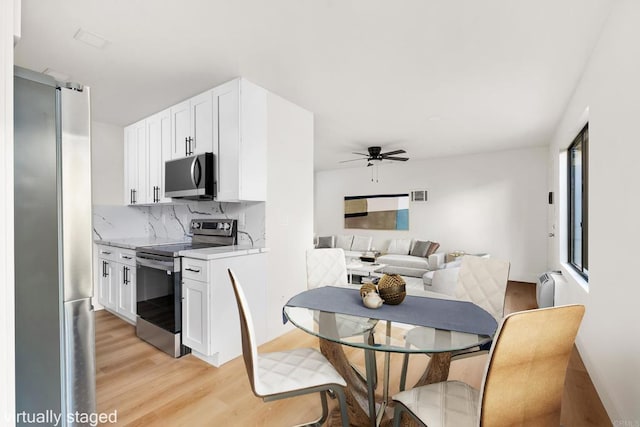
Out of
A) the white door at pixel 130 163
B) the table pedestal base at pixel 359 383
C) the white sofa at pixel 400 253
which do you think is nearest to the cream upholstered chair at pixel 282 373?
the table pedestal base at pixel 359 383

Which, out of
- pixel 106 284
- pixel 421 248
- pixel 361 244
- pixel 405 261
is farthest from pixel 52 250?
pixel 361 244

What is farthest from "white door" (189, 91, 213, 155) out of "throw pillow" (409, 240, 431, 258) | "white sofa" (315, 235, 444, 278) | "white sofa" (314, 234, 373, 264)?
"throw pillow" (409, 240, 431, 258)

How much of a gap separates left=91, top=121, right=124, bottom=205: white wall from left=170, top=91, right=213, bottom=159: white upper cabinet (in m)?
1.47

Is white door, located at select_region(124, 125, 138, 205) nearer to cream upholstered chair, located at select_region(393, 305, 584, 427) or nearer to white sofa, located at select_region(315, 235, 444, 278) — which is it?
white sofa, located at select_region(315, 235, 444, 278)

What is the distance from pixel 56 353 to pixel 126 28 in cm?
198

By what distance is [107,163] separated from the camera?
414cm

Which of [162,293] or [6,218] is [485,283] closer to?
[6,218]

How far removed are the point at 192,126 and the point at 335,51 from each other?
66.6 inches

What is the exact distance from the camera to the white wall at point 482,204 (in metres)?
5.52

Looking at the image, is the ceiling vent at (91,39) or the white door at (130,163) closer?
the ceiling vent at (91,39)

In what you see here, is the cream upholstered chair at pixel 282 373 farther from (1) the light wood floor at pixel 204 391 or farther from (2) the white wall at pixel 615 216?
(2) the white wall at pixel 615 216

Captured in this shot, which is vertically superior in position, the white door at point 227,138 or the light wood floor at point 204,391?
the white door at point 227,138

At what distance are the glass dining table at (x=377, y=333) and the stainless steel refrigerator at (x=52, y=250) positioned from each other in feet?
3.41

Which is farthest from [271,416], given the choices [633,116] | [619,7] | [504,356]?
[619,7]
